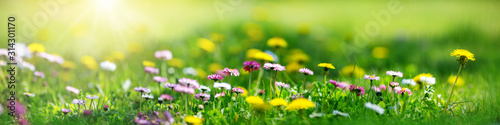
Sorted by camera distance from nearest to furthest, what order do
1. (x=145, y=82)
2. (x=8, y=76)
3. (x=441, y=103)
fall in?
(x=441, y=103)
(x=8, y=76)
(x=145, y=82)

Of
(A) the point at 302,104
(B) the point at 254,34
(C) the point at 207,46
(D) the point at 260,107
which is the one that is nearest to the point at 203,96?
(D) the point at 260,107

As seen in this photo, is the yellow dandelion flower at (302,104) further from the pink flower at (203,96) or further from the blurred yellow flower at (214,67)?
the blurred yellow flower at (214,67)

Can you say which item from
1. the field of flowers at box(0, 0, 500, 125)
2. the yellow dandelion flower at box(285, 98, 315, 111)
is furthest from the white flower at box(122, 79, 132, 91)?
the yellow dandelion flower at box(285, 98, 315, 111)

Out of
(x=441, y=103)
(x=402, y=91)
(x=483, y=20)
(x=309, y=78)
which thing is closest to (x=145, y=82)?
(x=309, y=78)

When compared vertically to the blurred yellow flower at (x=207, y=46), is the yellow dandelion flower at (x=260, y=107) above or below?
below

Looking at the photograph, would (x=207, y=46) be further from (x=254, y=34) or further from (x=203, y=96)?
(x=203, y=96)

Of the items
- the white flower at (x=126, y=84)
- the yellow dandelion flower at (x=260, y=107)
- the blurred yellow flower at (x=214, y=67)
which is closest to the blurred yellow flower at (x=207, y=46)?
the blurred yellow flower at (x=214, y=67)

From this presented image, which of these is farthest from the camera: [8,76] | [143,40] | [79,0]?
[79,0]

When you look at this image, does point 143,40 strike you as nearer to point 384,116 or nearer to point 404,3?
point 384,116
